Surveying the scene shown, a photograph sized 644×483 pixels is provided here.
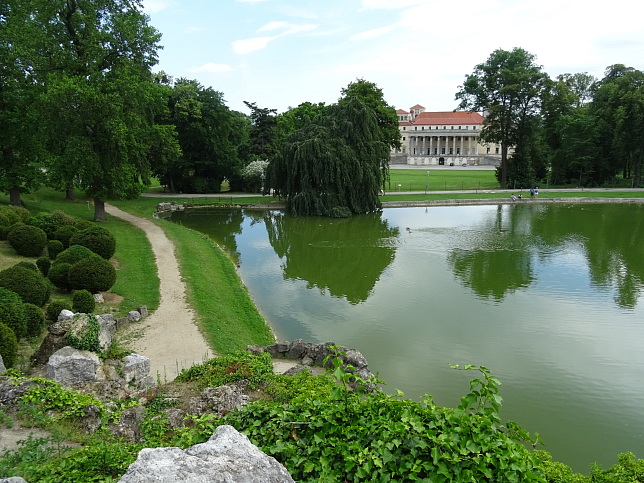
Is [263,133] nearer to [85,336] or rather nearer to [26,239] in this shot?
[26,239]

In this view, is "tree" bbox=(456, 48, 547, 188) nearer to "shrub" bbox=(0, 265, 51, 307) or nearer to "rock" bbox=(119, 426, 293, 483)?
"shrub" bbox=(0, 265, 51, 307)

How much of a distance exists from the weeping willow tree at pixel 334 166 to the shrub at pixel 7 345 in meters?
25.7

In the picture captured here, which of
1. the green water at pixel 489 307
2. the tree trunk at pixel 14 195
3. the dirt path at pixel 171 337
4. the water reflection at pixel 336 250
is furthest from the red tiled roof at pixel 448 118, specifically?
the dirt path at pixel 171 337

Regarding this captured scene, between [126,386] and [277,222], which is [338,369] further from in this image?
[277,222]

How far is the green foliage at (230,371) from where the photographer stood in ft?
26.7

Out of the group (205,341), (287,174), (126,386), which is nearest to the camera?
(126,386)

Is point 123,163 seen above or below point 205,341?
above

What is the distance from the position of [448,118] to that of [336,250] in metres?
82.5

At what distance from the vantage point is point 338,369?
5.29m

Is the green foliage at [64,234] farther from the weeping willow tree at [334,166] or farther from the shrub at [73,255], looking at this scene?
the weeping willow tree at [334,166]

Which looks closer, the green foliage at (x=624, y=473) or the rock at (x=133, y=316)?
the green foliage at (x=624, y=473)

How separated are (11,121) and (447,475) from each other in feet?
89.4

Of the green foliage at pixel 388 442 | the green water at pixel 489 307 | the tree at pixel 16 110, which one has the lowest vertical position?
the green water at pixel 489 307

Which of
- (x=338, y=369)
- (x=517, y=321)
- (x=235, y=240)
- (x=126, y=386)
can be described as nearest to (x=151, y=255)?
(x=235, y=240)
